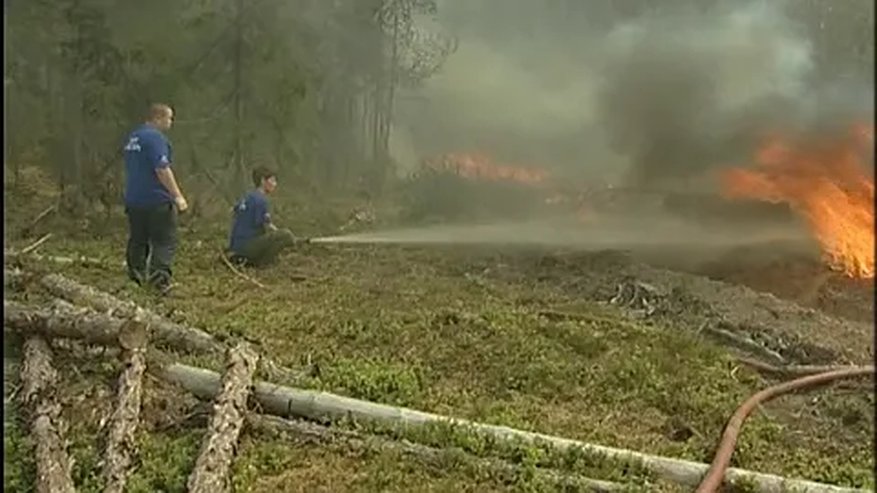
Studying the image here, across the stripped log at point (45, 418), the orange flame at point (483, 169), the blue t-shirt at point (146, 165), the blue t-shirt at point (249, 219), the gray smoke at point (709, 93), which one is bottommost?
the stripped log at point (45, 418)

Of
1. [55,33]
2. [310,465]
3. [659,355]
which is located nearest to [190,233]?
[55,33]

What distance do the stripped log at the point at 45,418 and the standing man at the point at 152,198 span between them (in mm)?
3193

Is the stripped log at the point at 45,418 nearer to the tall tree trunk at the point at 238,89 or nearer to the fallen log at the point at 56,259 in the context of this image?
the fallen log at the point at 56,259

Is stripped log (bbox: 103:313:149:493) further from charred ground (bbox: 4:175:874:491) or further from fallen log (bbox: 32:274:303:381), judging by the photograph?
fallen log (bbox: 32:274:303:381)

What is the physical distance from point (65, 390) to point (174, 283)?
171 inches

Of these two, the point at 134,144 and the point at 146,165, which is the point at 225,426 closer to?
the point at 146,165

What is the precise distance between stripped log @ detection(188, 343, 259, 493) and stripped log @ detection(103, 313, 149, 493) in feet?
1.32

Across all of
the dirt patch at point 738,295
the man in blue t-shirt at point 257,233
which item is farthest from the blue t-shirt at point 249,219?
Answer: the dirt patch at point 738,295

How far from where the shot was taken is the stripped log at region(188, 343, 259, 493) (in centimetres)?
589

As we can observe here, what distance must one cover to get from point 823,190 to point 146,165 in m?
7.98

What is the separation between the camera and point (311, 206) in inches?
896

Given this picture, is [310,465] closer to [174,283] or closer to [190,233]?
[174,283]

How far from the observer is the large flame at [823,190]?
1261cm

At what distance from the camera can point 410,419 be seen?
691 centimetres
